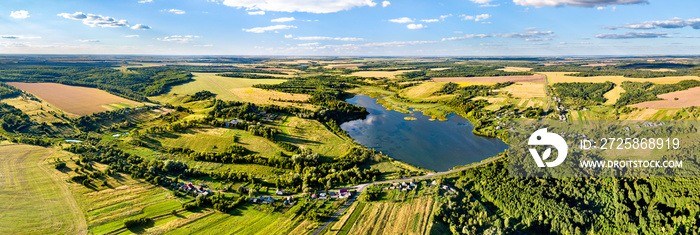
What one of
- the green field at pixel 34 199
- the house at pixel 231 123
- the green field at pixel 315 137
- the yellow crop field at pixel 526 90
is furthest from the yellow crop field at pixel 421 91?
the green field at pixel 34 199

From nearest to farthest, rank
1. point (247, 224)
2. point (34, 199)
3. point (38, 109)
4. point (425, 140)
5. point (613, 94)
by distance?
point (247, 224)
point (34, 199)
point (425, 140)
point (38, 109)
point (613, 94)

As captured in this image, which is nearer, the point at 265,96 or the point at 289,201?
the point at 289,201

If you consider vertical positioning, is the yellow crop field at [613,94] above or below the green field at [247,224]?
above

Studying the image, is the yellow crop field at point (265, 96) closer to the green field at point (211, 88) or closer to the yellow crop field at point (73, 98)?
the green field at point (211, 88)

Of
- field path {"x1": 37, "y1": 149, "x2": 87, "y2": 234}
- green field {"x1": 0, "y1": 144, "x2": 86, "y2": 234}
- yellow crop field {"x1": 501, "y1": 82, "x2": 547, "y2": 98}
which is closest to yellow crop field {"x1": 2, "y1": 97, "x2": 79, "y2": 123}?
green field {"x1": 0, "y1": 144, "x2": 86, "y2": 234}

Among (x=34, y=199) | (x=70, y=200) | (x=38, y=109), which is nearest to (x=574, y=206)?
(x=70, y=200)

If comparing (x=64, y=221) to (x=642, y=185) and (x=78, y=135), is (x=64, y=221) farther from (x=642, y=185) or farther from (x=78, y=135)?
(x=642, y=185)

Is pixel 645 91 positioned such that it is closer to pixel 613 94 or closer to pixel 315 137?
pixel 613 94
